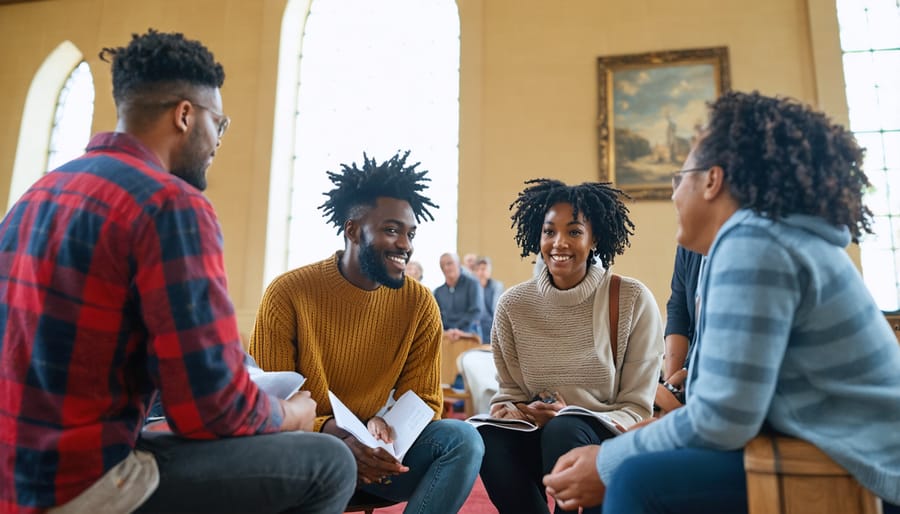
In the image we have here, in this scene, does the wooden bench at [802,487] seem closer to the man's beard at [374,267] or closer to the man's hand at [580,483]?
the man's hand at [580,483]

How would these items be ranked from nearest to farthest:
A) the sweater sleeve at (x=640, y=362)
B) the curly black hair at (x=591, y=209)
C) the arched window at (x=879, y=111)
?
the sweater sleeve at (x=640, y=362) < the curly black hair at (x=591, y=209) < the arched window at (x=879, y=111)

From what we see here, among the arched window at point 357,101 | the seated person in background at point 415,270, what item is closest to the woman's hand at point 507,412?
the seated person in background at point 415,270

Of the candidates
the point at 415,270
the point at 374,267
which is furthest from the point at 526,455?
the point at 415,270

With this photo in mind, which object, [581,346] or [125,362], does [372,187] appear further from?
[125,362]

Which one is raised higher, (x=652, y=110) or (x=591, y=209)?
(x=652, y=110)

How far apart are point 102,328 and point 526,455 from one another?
50.6 inches

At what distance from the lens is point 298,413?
1.31 meters

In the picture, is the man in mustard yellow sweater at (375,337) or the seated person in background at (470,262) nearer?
the man in mustard yellow sweater at (375,337)

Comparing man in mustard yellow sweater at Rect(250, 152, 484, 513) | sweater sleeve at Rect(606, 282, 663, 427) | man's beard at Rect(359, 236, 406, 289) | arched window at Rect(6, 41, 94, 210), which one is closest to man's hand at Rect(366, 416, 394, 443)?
man in mustard yellow sweater at Rect(250, 152, 484, 513)

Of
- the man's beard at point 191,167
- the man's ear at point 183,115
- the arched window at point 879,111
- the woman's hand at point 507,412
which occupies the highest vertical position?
the arched window at point 879,111

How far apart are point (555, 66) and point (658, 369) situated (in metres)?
5.39

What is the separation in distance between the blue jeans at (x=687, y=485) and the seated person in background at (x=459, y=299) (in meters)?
4.65

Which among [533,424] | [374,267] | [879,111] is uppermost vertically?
[879,111]

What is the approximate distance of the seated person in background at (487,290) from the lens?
19.6ft
